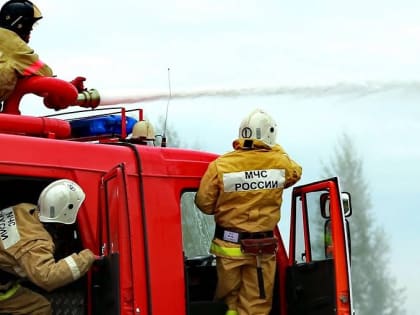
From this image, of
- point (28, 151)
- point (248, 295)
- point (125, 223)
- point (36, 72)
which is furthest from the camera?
point (36, 72)

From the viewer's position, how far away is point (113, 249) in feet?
16.0

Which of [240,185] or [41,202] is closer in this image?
[41,202]

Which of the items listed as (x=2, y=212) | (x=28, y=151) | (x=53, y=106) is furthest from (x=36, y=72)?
(x=2, y=212)

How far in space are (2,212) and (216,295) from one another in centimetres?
166

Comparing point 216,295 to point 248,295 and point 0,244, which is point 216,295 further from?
point 0,244

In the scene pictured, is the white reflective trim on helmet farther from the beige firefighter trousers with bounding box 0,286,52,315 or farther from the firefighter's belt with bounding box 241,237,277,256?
the firefighter's belt with bounding box 241,237,277,256

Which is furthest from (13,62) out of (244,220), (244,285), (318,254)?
(318,254)

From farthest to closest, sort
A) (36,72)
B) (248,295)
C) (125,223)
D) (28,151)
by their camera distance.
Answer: (36,72) < (248,295) < (28,151) < (125,223)

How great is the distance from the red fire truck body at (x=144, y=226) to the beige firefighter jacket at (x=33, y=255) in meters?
0.19

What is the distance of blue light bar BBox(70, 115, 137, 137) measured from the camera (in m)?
6.23

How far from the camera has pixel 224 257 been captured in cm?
572

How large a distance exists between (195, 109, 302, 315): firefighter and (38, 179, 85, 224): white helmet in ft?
3.43

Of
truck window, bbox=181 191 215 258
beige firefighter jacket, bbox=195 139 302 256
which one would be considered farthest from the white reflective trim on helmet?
beige firefighter jacket, bbox=195 139 302 256

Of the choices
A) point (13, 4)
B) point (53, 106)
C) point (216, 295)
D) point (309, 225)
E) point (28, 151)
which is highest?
point (13, 4)
